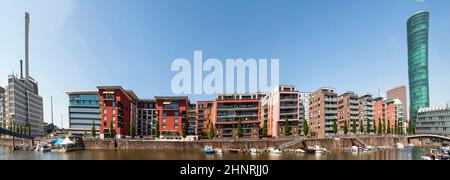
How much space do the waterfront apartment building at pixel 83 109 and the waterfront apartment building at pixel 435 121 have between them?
236 feet

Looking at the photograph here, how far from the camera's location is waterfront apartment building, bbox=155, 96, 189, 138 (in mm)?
41875

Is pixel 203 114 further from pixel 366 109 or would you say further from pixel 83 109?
pixel 366 109

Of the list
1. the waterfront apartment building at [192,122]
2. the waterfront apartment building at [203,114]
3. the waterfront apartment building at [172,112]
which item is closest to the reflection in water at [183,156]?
the waterfront apartment building at [172,112]

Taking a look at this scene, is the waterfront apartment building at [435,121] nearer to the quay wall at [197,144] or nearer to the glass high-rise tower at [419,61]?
the glass high-rise tower at [419,61]

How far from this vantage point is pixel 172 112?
139 ft

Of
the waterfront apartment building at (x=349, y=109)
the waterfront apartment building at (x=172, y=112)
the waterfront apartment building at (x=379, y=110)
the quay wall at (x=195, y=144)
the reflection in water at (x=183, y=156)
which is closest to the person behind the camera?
the reflection in water at (x=183, y=156)

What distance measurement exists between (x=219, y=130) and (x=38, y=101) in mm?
55344

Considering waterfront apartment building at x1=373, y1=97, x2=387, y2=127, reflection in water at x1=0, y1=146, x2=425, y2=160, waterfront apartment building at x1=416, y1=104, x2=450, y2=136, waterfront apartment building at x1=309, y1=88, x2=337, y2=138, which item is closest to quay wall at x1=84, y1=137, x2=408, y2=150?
waterfront apartment building at x1=309, y1=88, x2=337, y2=138

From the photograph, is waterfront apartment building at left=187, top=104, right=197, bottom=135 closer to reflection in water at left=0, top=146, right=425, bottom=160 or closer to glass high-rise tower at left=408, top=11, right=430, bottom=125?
reflection in water at left=0, top=146, right=425, bottom=160

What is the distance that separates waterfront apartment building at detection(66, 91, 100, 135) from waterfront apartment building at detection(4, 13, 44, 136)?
32.7 feet

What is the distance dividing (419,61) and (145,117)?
9030 centimetres

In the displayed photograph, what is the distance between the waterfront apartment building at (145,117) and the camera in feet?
187

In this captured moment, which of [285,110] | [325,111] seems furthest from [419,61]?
[285,110]
